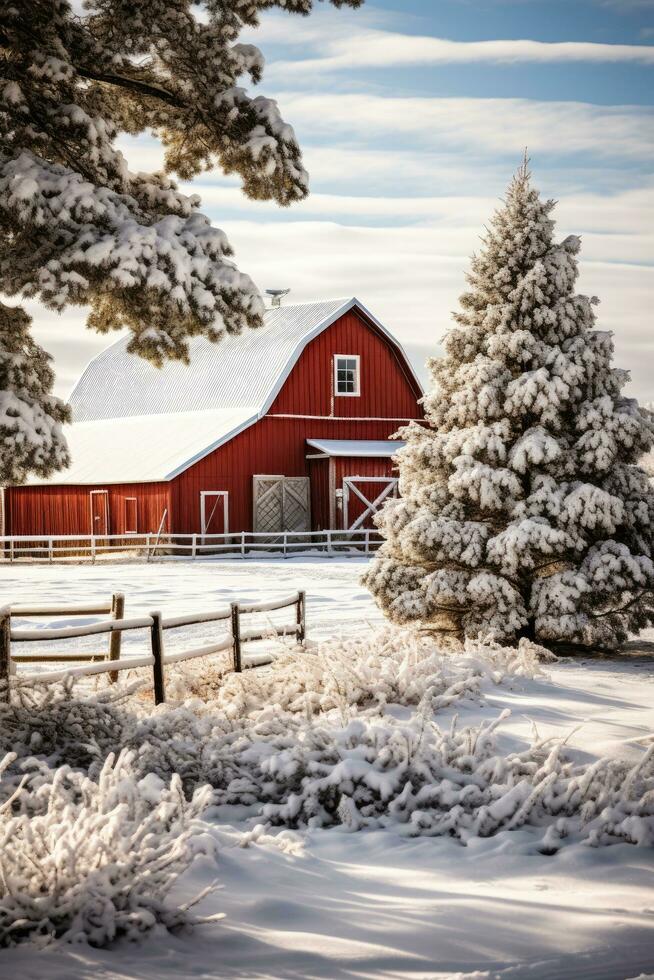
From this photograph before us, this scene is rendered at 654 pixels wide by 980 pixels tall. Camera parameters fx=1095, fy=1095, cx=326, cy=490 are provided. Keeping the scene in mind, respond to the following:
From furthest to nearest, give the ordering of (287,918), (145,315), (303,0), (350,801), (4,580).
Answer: (4,580)
(303,0)
(145,315)
(350,801)
(287,918)

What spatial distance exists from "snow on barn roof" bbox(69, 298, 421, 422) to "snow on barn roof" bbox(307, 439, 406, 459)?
2379mm

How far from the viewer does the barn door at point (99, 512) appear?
123 feet

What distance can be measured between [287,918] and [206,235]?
22.6 ft

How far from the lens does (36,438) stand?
31.6 feet

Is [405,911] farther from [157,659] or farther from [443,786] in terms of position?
[157,659]

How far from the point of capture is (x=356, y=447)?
37656 millimetres

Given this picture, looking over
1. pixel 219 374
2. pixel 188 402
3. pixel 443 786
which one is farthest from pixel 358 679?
pixel 188 402

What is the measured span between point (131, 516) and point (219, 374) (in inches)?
270

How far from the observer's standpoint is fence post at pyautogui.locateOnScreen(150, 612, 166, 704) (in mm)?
10203

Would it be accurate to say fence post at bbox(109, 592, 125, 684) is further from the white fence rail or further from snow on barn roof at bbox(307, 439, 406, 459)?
snow on barn roof at bbox(307, 439, 406, 459)

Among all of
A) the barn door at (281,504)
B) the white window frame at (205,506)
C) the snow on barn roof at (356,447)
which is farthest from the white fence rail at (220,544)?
the snow on barn roof at (356,447)

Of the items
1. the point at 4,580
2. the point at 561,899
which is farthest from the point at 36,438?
the point at 4,580

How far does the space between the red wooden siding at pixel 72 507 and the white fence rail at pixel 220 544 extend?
76cm

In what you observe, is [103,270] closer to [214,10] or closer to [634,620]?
[214,10]
